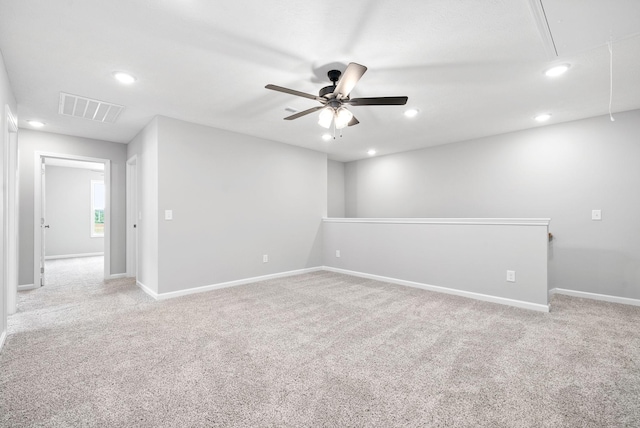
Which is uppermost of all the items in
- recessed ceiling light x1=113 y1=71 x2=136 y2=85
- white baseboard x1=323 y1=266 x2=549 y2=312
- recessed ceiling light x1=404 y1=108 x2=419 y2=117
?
recessed ceiling light x1=404 y1=108 x2=419 y2=117

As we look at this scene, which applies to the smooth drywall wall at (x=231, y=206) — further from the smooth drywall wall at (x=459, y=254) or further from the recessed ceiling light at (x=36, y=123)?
the recessed ceiling light at (x=36, y=123)

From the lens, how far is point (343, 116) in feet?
9.16

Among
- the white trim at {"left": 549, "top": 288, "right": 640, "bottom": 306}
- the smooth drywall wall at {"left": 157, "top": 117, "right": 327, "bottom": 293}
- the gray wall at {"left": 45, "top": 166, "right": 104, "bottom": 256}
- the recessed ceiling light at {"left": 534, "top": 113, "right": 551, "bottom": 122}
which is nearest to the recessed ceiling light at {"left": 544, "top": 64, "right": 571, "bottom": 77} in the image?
the recessed ceiling light at {"left": 534, "top": 113, "right": 551, "bottom": 122}

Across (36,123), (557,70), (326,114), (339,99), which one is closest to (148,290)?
(36,123)

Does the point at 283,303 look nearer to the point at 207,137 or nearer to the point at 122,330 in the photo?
the point at 122,330

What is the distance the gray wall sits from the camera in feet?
24.3

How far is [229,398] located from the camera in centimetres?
174

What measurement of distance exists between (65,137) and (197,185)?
2476 mm

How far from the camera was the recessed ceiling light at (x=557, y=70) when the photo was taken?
2.56 m

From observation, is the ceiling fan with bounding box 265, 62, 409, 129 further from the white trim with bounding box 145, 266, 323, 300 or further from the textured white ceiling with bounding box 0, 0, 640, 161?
the white trim with bounding box 145, 266, 323, 300

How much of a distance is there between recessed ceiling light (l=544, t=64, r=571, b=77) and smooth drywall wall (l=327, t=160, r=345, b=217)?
4.53 meters

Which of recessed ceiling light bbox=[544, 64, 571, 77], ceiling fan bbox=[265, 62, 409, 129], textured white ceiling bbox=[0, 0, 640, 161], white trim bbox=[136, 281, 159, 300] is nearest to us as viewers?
textured white ceiling bbox=[0, 0, 640, 161]

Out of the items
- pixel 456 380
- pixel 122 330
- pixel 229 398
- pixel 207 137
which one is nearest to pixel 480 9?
pixel 456 380

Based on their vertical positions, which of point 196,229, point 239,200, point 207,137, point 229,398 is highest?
point 207,137
